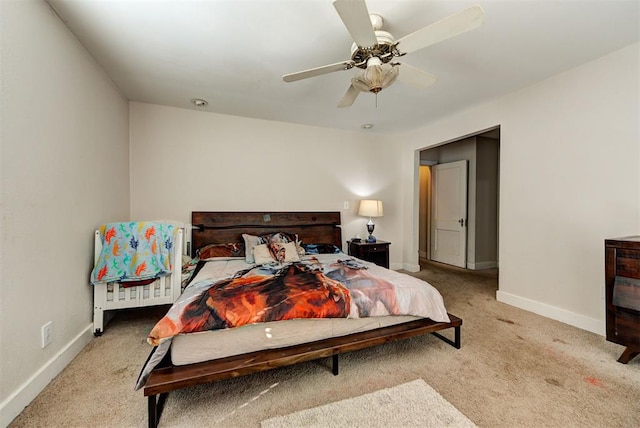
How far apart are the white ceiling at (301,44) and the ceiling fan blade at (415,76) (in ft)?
1.05

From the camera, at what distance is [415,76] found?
1.97m

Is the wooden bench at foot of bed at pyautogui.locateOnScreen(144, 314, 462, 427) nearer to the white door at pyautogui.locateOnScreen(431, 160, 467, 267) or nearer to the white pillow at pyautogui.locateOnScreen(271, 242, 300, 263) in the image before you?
the white pillow at pyautogui.locateOnScreen(271, 242, 300, 263)

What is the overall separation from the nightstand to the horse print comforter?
147 cm

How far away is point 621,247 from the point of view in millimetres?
1889

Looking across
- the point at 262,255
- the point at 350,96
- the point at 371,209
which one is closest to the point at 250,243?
the point at 262,255

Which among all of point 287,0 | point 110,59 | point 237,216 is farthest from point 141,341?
point 287,0

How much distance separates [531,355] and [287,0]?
3084mm

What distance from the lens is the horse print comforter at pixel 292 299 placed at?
1.53 meters

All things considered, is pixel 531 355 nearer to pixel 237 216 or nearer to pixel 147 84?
pixel 237 216

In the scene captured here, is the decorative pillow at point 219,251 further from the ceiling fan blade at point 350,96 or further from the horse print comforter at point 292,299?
the ceiling fan blade at point 350,96

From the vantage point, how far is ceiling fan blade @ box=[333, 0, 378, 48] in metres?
1.27

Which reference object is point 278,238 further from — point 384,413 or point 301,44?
point 384,413

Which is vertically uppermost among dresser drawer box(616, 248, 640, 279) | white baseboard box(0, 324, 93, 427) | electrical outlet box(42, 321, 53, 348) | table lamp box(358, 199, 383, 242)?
table lamp box(358, 199, 383, 242)

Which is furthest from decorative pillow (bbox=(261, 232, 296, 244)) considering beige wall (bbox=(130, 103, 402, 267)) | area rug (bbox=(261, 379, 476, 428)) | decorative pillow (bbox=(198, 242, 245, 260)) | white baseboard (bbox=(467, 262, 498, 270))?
white baseboard (bbox=(467, 262, 498, 270))
